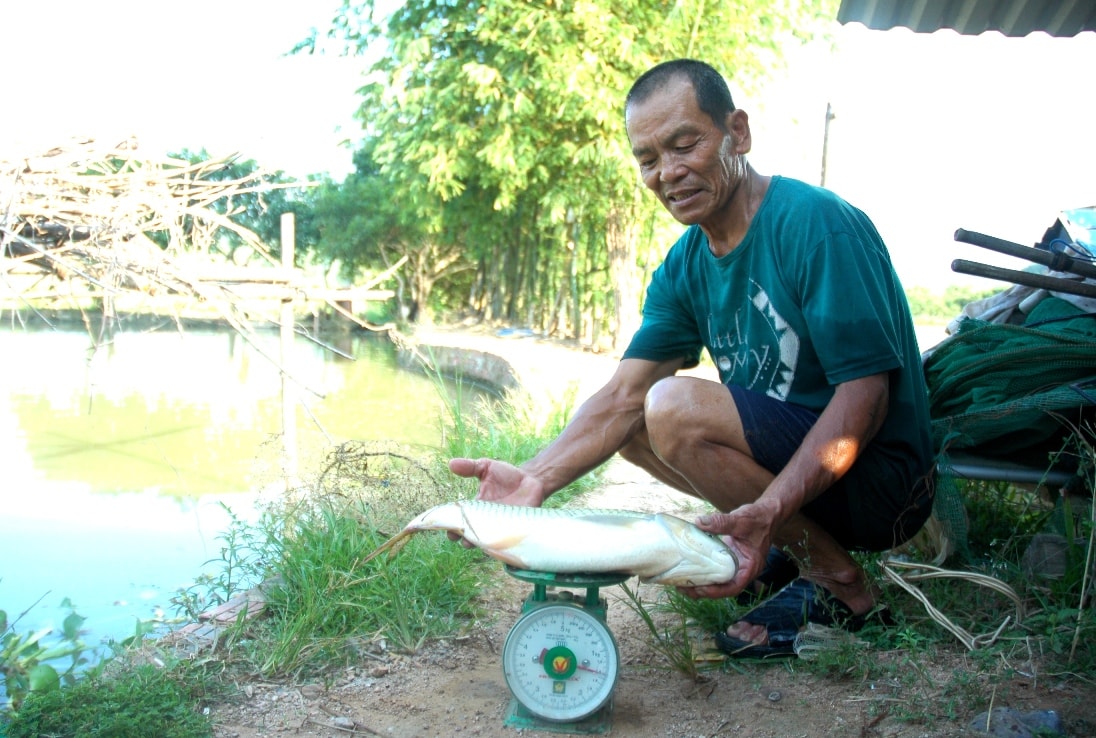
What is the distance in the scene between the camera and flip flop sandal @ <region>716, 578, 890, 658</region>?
2596 millimetres

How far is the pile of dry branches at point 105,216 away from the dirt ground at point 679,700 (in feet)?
10.4

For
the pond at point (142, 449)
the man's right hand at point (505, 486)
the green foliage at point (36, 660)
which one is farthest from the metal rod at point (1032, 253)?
the pond at point (142, 449)

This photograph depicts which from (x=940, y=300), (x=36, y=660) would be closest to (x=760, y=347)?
(x=36, y=660)

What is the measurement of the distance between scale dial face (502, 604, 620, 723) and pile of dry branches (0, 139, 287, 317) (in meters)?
3.66

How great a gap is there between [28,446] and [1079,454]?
451 inches

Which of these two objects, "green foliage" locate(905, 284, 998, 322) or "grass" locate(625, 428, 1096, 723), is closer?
"grass" locate(625, 428, 1096, 723)

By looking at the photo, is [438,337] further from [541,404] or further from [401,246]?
[541,404]

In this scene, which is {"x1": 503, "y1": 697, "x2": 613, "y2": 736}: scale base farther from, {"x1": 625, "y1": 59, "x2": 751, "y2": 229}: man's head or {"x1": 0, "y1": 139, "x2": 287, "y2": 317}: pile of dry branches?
{"x1": 0, "y1": 139, "x2": 287, "y2": 317}: pile of dry branches

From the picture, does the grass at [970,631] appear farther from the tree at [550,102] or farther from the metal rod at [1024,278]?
the tree at [550,102]

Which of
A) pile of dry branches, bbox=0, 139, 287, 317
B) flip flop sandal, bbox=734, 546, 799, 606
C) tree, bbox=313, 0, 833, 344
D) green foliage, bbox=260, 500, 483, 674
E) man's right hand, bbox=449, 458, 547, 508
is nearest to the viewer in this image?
man's right hand, bbox=449, 458, 547, 508

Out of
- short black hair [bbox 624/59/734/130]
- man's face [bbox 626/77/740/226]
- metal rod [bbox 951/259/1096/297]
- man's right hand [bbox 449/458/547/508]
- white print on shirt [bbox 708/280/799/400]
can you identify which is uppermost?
short black hair [bbox 624/59/734/130]

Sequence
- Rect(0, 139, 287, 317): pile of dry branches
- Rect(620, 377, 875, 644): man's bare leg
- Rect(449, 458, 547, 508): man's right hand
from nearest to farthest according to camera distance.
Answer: Rect(620, 377, 875, 644): man's bare leg, Rect(449, 458, 547, 508): man's right hand, Rect(0, 139, 287, 317): pile of dry branches

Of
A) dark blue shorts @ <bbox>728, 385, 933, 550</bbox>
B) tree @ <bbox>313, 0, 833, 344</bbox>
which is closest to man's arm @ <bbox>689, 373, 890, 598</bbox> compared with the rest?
dark blue shorts @ <bbox>728, 385, 933, 550</bbox>

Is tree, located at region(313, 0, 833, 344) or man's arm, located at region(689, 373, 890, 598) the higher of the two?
tree, located at region(313, 0, 833, 344)
